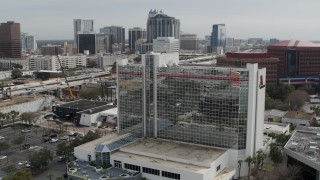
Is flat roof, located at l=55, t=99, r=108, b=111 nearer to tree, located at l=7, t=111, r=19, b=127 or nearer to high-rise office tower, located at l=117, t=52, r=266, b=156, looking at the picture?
tree, located at l=7, t=111, r=19, b=127

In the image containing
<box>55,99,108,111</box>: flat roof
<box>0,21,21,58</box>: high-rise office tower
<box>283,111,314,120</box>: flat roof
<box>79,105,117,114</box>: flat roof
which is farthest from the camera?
<box>0,21,21,58</box>: high-rise office tower

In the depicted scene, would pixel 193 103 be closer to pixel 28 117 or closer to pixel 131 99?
pixel 131 99

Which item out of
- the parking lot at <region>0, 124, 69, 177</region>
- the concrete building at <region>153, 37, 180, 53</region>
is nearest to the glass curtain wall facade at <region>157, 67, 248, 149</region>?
the parking lot at <region>0, 124, 69, 177</region>

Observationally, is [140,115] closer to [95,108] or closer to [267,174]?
[267,174]

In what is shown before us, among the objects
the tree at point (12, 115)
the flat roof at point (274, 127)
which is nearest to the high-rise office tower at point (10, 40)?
the tree at point (12, 115)

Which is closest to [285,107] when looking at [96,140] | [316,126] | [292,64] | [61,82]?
[316,126]

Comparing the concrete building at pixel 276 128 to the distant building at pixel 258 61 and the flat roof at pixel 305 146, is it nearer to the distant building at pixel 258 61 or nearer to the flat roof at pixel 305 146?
the flat roof at pixel 305 146

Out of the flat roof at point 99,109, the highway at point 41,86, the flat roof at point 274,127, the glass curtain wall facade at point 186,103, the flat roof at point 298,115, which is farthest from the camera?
the highway at point 41,86
